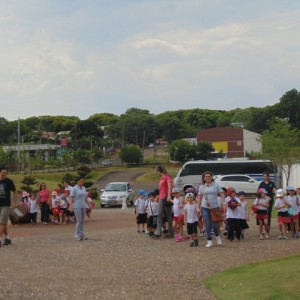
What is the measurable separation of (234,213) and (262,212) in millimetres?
820

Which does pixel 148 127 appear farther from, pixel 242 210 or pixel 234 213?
pixel 234 213

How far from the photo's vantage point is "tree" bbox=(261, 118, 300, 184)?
4602cm

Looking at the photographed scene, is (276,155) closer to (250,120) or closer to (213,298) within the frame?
(213,298)

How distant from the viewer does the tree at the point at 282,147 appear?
46.0 m

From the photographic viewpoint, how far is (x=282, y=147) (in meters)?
48.8

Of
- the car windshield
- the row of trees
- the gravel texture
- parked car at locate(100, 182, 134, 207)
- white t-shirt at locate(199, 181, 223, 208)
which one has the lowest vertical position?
the gravel texture

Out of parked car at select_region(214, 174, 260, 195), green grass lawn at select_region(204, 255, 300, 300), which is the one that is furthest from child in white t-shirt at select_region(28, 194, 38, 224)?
parked car at select_region(214, 174, 260, 195)

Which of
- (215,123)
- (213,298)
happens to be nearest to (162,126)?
(215,123)

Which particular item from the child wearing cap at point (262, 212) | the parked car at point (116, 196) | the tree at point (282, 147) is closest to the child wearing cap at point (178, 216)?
the child wearing cap at point (262, 212)

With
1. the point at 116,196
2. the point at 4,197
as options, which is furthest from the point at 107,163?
the point at 4,197

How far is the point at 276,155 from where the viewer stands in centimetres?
4784

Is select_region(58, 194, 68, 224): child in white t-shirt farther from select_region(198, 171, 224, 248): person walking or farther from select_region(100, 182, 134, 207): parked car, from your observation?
select_region(100, 182, 134, 207): parked car

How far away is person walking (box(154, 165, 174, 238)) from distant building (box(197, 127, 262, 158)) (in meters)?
88.7

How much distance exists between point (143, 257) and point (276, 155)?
37033 mm
